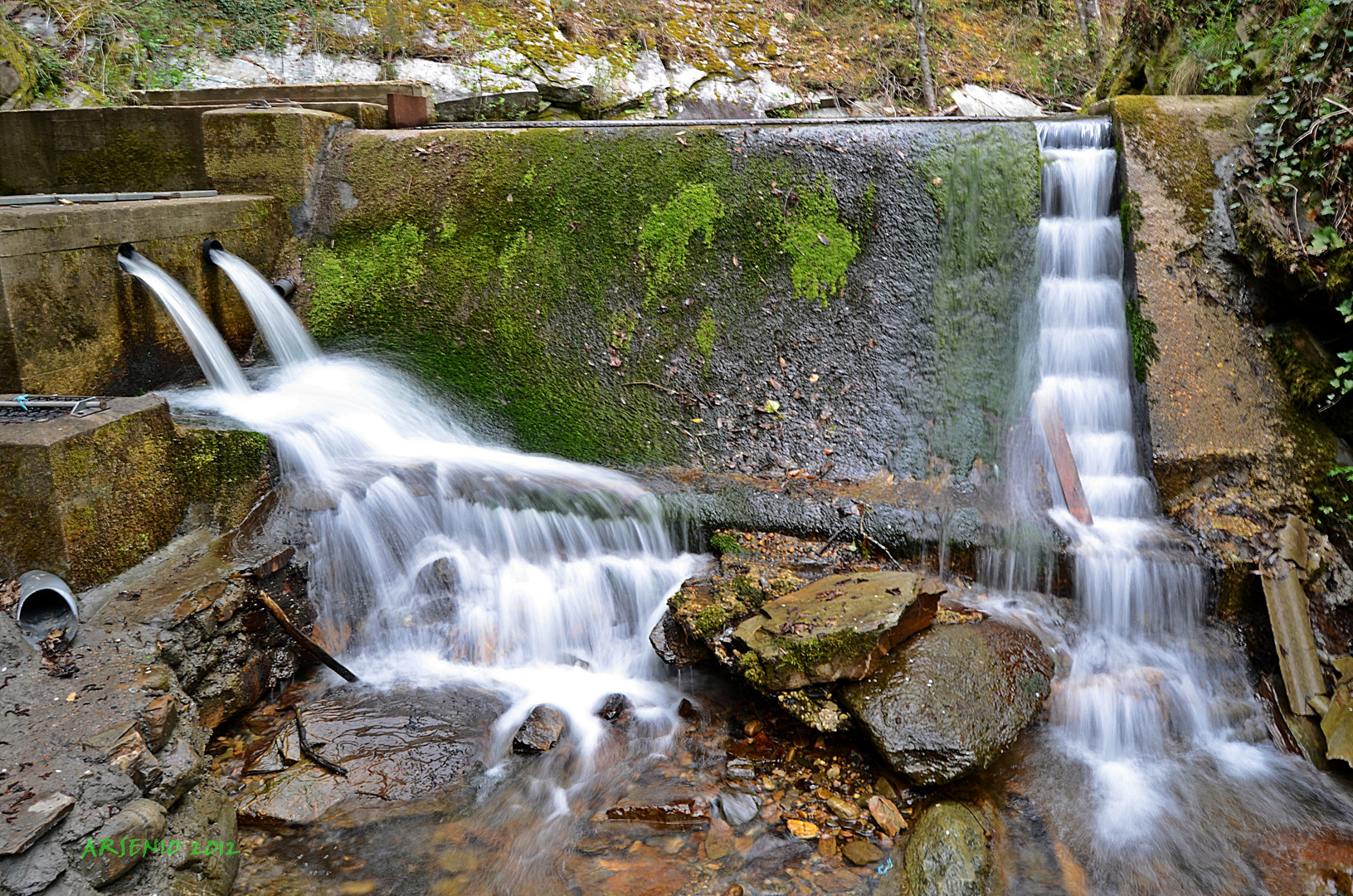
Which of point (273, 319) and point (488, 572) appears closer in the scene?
point (488, 572)

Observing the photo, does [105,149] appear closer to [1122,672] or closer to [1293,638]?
[1122,672]

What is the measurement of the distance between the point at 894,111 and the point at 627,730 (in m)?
11.2

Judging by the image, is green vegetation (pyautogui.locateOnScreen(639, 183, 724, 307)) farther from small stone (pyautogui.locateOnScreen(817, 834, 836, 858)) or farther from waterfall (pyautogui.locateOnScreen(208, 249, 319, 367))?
small stone (pyautogui.locateOnScreen(817, 834, 836, 858))

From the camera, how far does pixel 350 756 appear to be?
379cm

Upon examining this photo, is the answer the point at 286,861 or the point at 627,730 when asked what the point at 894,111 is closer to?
the point at 627,730

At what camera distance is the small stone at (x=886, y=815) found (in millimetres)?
3434

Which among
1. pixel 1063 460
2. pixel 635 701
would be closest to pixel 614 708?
pixel 635 701

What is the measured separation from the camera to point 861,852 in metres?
3.33

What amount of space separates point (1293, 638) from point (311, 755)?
4.98m

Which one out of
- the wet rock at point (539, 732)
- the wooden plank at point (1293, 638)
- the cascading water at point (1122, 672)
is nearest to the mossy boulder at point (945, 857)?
the cascading water at point (1122, 672)

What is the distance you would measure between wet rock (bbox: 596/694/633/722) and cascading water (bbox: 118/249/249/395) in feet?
11.5

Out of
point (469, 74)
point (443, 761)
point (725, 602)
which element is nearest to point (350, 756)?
point (443, 761)

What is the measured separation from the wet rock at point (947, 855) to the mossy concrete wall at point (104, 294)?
544 cm

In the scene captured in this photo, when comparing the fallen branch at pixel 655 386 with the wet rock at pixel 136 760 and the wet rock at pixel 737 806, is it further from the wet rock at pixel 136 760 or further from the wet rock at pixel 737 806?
the wet rock at pixel 136 760
